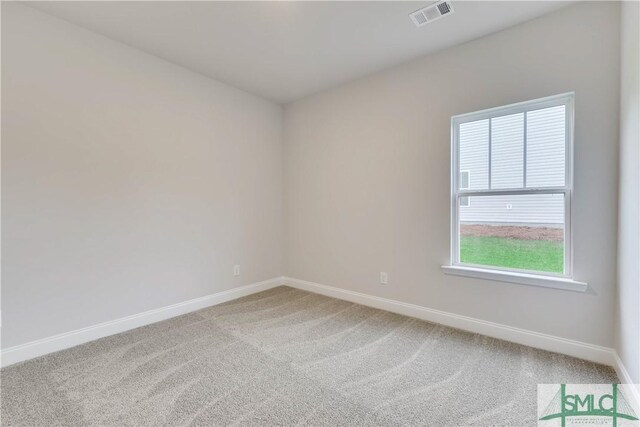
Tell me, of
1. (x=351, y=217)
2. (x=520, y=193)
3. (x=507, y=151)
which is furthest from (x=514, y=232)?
(x=351, y=217)

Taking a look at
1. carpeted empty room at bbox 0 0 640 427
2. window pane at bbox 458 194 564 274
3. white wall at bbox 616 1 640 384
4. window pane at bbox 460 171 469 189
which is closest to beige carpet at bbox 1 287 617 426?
carpeted empty room at bbox 0 0 640 427

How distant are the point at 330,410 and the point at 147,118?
2977 mm

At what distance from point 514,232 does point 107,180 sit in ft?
12.0

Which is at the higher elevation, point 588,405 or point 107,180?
point 107,180

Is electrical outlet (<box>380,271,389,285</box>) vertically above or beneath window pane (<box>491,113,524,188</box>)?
beneath

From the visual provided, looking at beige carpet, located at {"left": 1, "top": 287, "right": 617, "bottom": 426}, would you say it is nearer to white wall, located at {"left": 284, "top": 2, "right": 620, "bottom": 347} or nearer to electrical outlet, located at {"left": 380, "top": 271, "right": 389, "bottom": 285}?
white wall, located at {"left": 284, "top": 2, "right": 620, "bottom": 347}

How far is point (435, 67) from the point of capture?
274 centimetres

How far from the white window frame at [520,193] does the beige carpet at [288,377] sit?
558 mm

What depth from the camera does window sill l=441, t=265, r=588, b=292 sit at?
211 centimetres

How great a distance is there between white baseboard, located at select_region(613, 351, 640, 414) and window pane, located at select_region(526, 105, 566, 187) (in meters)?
1.30

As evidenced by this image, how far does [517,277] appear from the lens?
2322 millimetres

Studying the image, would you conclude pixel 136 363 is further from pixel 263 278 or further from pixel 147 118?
pixel 147 118

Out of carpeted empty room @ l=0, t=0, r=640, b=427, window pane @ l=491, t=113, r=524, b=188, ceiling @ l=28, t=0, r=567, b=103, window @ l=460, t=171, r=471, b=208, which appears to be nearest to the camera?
carpeted empty room @ l=0, t=0, r=640, b=427

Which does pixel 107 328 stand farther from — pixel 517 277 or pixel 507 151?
pixel 507 151
